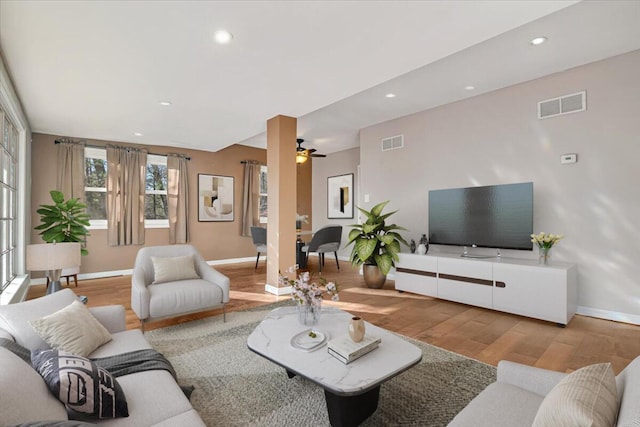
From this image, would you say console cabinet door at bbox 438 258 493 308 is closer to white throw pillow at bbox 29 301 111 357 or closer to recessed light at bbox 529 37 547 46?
recessed light at bbox 529 37 547 46

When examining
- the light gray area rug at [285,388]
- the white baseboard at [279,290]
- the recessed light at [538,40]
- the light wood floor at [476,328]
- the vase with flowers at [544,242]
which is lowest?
the light gray area rug at [285,388]

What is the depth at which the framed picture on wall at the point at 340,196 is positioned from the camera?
734cm

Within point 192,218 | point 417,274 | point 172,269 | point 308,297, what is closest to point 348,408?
point 308,297

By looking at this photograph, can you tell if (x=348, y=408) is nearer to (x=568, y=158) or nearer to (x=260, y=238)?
(x=568, y=158)

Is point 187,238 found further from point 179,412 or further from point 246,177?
point 179,412

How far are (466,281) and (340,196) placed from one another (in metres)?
4.18

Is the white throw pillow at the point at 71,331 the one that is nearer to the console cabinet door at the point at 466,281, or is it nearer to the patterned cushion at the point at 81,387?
the patterned cushion at the point at 81,387

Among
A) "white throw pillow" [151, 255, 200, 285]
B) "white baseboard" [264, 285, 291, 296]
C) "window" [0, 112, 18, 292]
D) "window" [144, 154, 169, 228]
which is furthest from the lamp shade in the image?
"window" [144, 154, 169, 228]

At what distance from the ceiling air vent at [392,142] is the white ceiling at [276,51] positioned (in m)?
0.75

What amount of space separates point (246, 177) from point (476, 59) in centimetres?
528

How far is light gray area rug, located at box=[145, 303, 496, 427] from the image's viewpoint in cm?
177

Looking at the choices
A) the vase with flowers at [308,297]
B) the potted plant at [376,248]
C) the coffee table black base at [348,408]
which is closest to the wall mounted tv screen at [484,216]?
the potted plant at [376,248]

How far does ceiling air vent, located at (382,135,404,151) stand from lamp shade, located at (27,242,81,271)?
448 cm

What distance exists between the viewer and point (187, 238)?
649 cm
